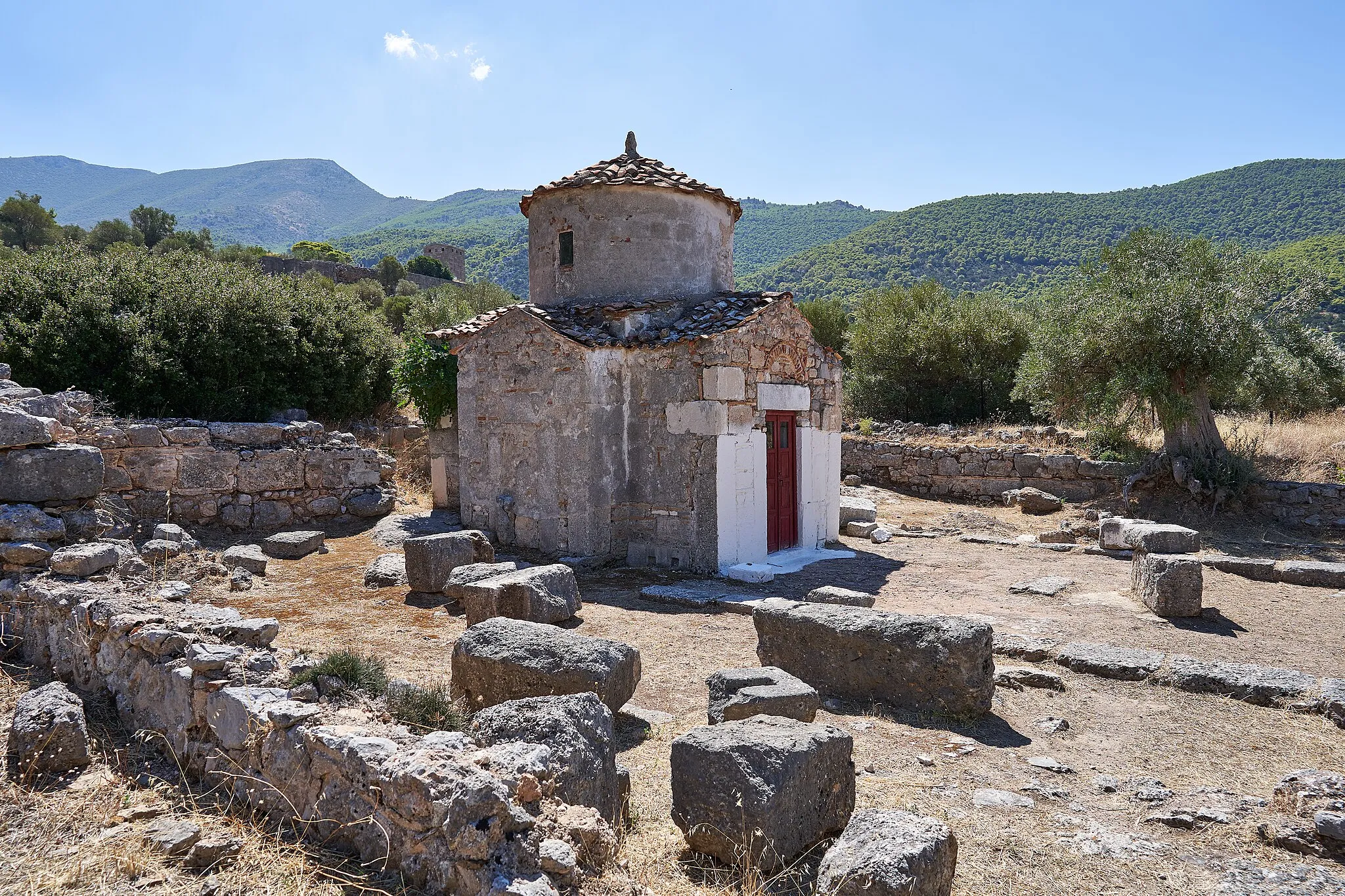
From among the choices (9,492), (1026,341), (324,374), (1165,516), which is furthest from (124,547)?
(1026,341)

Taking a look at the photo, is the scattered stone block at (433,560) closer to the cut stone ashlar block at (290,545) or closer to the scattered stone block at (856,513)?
the cut stone ashlar block at (290,545)

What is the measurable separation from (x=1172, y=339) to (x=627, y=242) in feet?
34.8

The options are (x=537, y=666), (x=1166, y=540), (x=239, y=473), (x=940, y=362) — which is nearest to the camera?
(x=537, y=666)

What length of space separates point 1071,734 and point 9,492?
8.93 m

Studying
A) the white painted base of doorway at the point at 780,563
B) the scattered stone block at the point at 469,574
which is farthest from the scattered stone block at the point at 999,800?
the white painted base of doorway at the point at 780,563

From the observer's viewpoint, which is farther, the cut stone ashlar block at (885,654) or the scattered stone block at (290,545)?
the scattered stone block at (290,545)

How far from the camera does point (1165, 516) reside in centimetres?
1505

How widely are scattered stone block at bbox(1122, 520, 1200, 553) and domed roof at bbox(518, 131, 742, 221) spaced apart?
27.1 feet

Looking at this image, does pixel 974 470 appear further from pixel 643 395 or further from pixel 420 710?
pixel 420 710

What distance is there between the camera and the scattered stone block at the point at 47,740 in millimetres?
4344

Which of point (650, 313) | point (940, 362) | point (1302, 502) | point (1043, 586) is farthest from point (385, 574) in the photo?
point (940, 362)

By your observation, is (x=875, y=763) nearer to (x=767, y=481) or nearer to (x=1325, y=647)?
(x=1325, y=647)

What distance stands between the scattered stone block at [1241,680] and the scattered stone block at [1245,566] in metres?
4.66

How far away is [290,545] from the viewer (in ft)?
34.9
